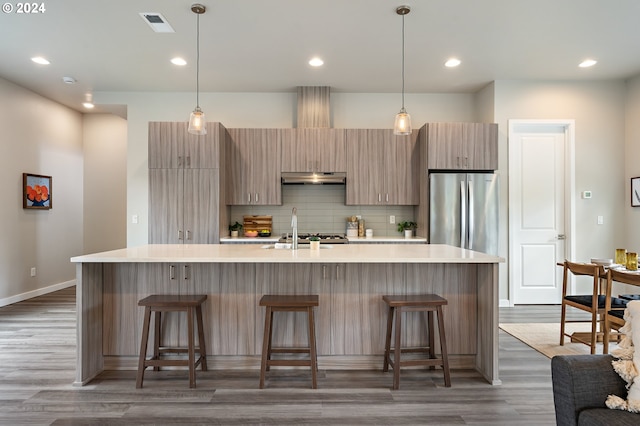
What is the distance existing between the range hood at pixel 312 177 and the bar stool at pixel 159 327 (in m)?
2.64

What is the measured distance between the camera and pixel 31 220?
18.7ft

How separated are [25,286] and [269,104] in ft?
14.3

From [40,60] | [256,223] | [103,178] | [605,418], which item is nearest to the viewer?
[605,418]

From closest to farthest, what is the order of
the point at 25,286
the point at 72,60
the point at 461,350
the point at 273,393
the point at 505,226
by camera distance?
the point at 273,393 → the point at 461,350 → the point at 72,60 → the point at 505,226 → the point at 25,286

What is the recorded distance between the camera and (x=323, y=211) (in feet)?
18.6

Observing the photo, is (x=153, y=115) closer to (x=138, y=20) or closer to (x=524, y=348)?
(x=138, y=20)

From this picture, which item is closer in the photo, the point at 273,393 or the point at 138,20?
the point at 273,393

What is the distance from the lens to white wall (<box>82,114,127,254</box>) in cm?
693

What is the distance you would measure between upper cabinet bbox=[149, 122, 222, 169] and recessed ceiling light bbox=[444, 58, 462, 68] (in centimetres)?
286

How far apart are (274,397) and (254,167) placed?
10.9ft

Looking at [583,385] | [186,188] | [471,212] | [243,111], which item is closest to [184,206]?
[186,188]

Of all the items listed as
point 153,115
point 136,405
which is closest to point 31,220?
point 153,115

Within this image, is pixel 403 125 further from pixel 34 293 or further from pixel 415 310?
pixel 34 293

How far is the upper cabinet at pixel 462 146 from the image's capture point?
197 inches
